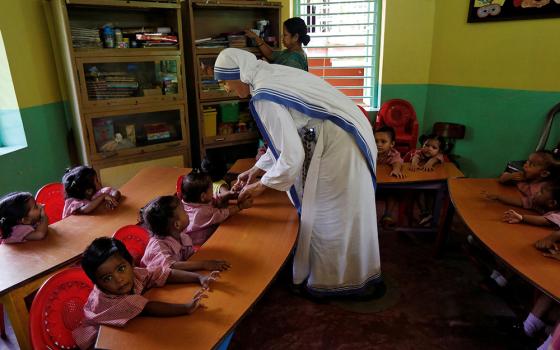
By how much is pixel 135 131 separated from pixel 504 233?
3264 millimetres

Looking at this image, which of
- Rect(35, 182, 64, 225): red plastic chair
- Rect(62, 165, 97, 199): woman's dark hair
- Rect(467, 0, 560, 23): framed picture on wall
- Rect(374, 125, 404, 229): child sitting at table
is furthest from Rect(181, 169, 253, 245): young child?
Rect(467, 0, 560, 23): framed picture on wall

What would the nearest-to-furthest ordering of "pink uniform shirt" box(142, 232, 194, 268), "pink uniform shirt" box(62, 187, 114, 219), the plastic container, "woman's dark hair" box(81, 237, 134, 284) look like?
"woman's dark hair" box(81, 237, 134, 284) → "pink uniform shirt" box(142, 232, 194, 268) → "pink uniform shirt" box(62, 187, 114, 219) → the plastic container

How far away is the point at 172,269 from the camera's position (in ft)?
4.73

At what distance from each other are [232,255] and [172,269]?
0.25 m

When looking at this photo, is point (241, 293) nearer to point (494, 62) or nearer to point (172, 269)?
point (172, 269)

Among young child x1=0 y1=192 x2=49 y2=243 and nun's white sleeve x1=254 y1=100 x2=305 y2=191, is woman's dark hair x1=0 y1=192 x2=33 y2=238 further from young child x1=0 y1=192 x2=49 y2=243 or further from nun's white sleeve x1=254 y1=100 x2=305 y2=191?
nun's white sleeve x1=254 y1=100 x2=305 y2=191

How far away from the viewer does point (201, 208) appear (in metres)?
1.95

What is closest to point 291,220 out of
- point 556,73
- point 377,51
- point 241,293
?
point 241,293

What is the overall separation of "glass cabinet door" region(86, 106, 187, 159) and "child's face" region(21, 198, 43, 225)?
5.12ft

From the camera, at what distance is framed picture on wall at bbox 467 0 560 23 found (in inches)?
130

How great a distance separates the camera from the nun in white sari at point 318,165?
189 cm

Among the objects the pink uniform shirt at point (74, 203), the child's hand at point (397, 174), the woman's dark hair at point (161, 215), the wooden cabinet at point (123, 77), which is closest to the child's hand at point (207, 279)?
the woman's dark hair at point (161, 215)

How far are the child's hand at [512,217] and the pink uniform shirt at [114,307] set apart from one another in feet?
5.44

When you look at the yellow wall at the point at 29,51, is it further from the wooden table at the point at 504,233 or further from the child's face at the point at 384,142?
the wooden table at the point at 504,233
